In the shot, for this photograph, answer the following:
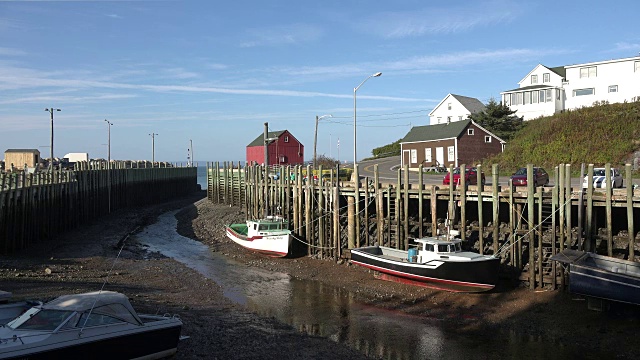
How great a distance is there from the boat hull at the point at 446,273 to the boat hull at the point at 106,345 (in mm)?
10776

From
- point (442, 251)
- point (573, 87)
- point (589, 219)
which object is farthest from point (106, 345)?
point (573, 87)

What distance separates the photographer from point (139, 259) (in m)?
27.4

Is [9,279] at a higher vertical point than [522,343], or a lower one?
higher

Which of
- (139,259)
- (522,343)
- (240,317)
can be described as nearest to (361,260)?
(240,317)

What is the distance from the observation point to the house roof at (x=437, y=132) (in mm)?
55847

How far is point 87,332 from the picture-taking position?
11312 mm

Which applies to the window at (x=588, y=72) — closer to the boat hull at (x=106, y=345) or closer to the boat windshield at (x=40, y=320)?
the boat hull at (x=106, y=345)

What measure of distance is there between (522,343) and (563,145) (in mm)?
36700

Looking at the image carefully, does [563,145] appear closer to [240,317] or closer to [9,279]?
[240,317]

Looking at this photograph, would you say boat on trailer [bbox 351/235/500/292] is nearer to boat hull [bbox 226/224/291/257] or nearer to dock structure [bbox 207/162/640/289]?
dock structure [bbox 207/162/640/289]

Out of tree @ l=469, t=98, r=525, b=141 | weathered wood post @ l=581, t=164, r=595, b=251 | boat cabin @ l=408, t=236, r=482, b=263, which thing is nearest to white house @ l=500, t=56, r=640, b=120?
tree @ l=469, t=98, r=525, b=141

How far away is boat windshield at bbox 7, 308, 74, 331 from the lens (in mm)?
11180

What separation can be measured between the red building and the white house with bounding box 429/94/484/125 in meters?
20.3

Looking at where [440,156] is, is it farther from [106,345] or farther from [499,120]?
[106,345]
